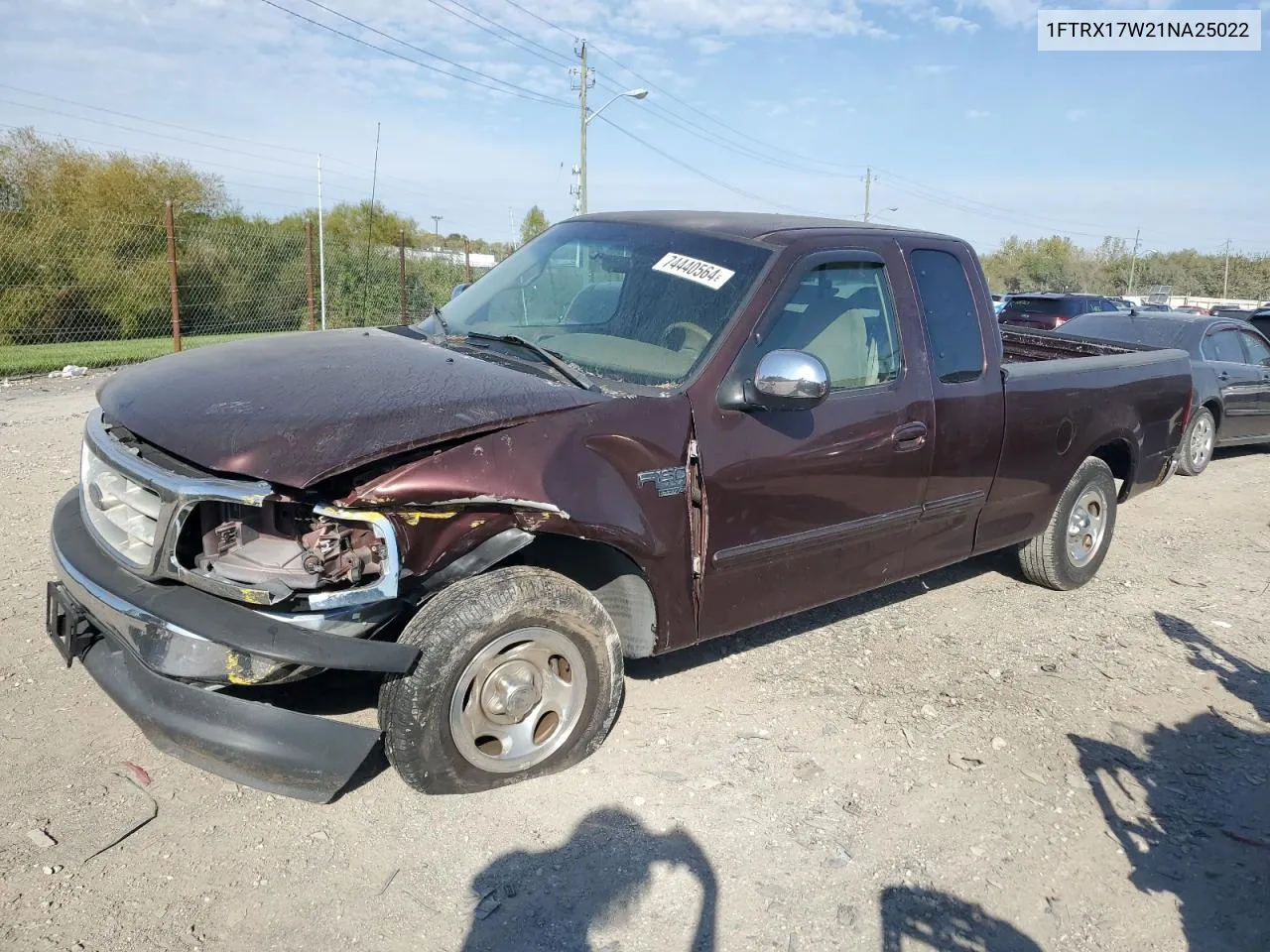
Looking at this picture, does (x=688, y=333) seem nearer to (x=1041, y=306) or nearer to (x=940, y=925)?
(x=940, y=925)

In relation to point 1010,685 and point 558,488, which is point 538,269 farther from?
point 1010,685

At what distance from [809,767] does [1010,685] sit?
1.37 metres

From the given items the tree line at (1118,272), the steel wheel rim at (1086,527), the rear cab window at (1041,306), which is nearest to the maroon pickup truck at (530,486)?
the steel wheel rim at (1086,527)

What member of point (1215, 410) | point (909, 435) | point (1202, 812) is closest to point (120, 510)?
point (909, 435)

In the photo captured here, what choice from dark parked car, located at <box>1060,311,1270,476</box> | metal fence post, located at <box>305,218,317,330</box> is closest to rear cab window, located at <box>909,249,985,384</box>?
dark parked car, located at <box>1060,311,1270,476</box>

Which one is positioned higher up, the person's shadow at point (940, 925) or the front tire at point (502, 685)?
the front tire at point (502, 685)

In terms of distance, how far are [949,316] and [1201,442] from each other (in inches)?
273

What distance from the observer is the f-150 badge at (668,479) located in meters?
3.29

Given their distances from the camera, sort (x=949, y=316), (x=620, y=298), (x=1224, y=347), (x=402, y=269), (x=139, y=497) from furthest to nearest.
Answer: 1. (x=402, y=269)
2. (x=1224, y=347)
3. (x=949, y=316)
4. (x=620, y=298)
5. (x=139, y=497)

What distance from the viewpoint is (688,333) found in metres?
3.67

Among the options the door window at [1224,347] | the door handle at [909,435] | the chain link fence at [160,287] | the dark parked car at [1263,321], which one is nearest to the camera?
the door handle at [909,435]

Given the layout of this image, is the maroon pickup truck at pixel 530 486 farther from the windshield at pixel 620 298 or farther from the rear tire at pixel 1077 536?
the rear tire at pixel 1077 536

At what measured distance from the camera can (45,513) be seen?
578 cm

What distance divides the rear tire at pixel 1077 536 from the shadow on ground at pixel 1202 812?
1.22 meters
